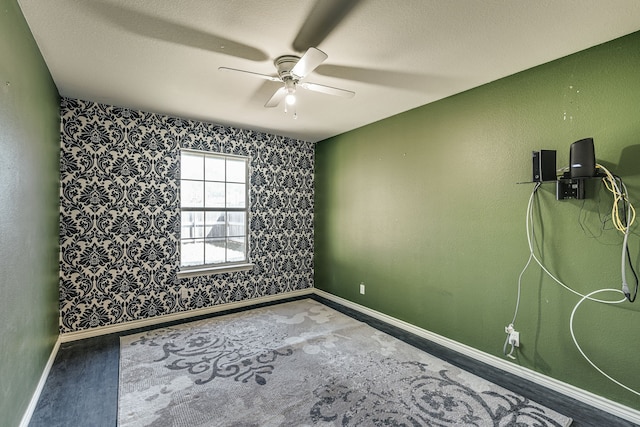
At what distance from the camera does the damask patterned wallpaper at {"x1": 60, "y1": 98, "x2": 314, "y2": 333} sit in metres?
3.25

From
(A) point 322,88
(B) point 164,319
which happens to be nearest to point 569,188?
(A) point 322,88

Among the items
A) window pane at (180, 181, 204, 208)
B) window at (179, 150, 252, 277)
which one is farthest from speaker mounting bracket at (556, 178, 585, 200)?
window pane at (180, 181, 204, 208)

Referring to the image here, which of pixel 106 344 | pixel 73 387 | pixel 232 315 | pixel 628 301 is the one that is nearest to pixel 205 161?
pixel 232 315

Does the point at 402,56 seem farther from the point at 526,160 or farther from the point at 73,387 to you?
the point at 73,387

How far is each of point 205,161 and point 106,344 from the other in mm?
2334

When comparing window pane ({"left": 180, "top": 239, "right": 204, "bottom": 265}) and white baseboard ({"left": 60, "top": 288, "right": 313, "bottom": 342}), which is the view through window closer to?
window pane ({"left": 180, "top": 239, "right": 204, "bottom": 265})

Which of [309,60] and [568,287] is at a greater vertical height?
[309,60]

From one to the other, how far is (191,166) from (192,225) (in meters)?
0.76

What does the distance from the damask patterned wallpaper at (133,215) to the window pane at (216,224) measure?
39 cm

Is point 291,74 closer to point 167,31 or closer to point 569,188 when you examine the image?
point 167,31

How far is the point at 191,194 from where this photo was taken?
4035 mm

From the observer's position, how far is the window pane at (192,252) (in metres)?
3.98

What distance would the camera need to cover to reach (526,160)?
2.58 m

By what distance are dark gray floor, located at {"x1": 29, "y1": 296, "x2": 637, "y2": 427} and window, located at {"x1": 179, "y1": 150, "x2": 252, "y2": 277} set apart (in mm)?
1263
